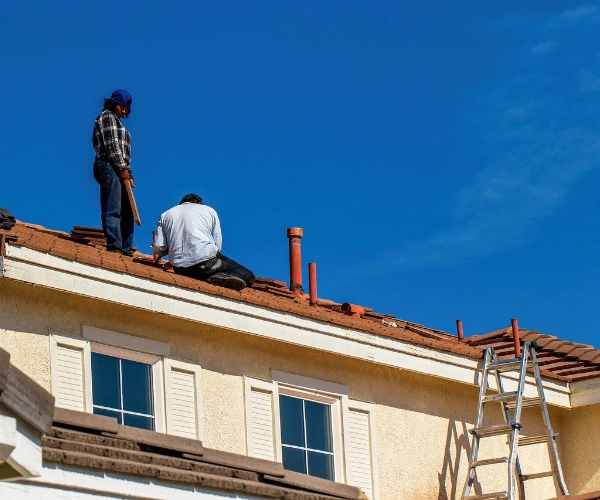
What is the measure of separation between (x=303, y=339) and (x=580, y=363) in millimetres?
4514

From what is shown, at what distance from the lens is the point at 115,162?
14727mm

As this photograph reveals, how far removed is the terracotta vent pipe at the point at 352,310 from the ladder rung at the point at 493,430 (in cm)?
187

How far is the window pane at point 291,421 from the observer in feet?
44.8

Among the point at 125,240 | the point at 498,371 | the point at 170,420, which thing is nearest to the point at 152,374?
the point at 170,420

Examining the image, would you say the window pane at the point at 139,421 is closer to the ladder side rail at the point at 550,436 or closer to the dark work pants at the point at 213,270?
the dark work pants at the point at 213,270

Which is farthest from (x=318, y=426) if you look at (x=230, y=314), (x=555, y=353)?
(x=555, y=353)

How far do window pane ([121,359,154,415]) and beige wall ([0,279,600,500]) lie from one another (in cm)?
29

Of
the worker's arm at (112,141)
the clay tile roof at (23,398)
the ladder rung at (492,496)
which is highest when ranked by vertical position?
the worker's arm at (112,141)

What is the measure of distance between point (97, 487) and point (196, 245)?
244 inches

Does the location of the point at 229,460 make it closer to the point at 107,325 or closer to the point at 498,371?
the point at 107,325

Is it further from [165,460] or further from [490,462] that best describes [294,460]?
[165,460]

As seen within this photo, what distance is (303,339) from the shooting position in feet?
45.2

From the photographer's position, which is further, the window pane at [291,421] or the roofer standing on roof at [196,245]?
the roofer standing on roof at [196,245]

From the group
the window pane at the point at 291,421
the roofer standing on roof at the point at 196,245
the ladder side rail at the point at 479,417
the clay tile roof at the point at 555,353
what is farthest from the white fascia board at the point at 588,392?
the roofer standing on roof at the point at 196,245
